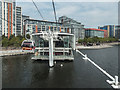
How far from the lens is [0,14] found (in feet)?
168

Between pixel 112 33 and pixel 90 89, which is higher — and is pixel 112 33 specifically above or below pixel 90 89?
above

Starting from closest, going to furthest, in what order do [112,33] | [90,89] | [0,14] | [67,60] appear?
[90,89], [67,60], [0,14], [112,33]

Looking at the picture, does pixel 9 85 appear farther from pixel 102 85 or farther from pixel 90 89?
pixel 102 85

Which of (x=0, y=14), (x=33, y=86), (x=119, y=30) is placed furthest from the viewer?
(x=119, y=30)

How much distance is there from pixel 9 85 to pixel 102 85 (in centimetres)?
810

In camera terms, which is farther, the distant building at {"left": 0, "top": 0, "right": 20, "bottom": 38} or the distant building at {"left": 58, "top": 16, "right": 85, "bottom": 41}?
the distant building at {"left": 58, "top": 16, "right": 85, "bottom": 41}

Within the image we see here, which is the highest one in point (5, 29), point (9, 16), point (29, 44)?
point (9, 16)

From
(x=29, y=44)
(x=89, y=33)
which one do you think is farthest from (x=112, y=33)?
(x=29, y=44)

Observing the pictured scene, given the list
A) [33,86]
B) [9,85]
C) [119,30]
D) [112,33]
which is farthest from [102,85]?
[112,33]

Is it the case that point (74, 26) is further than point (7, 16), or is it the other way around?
point (74, 26)

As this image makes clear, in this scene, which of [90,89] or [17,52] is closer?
[90,89]

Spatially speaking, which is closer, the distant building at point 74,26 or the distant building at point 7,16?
the distant building at point 7,16

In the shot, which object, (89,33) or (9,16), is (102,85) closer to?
(9,16)

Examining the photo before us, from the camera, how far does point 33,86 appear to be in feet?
27.7
